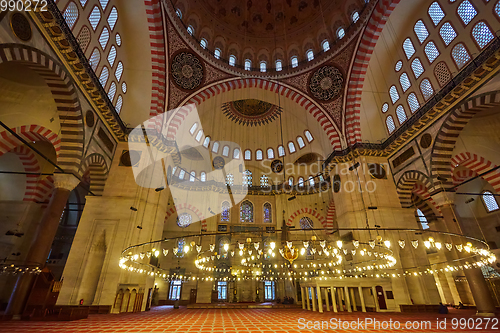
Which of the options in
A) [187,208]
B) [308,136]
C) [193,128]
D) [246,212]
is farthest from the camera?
[246,212]

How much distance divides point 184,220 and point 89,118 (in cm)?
1023

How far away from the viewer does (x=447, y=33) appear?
8617mm

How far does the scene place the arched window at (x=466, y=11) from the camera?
7793 millimetres

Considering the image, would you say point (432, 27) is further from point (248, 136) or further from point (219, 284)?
point (219, 284)

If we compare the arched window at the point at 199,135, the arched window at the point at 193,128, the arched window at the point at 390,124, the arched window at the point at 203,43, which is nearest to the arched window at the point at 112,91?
the arched window at the point at 203,43

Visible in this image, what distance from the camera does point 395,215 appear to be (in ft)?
35.2

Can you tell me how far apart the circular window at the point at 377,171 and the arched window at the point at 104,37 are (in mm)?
A: 12123

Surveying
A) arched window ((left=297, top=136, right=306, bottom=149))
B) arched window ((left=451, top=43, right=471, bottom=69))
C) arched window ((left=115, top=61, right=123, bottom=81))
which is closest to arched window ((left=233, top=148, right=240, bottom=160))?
arched window ((left=297, top=136, right=306, bottom=149))

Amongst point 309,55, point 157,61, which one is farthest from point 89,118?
point 309,55

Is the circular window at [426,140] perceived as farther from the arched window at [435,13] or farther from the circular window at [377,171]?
the arched window at [435,13]

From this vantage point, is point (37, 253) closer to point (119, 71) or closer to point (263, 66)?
point (119, 71)

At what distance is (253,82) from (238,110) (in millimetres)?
4203

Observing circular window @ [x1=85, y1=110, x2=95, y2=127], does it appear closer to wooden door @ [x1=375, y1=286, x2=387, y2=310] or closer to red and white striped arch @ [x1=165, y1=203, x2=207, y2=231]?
red and white striped arch @ [x1=165, y1=203, x2=207, y2=231]

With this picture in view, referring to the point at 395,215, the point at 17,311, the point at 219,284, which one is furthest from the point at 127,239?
the point at 395,215
